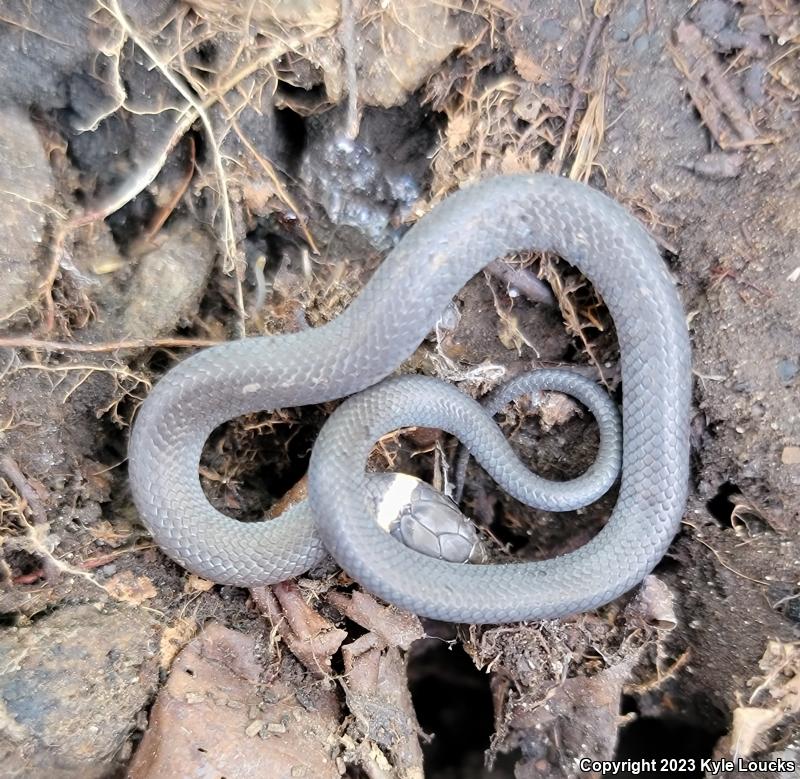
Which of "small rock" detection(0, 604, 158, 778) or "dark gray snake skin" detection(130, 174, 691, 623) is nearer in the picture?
"small rock" detection(0, 604, 158, 778)

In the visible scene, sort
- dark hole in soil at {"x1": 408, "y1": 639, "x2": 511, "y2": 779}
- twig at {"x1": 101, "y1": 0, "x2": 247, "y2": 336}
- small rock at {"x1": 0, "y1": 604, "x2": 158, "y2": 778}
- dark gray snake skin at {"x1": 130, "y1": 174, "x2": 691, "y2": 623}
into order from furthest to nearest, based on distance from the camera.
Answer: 1. dark hole in soil at {"x1": 408, "y1": 639, "x2": 511, "y2": 779}
2. dark gray snake skin at {"x1": 130, "y1": 174, "x2": 691, "y2": 623}
3. twig at {"x1": 101, "y1": 0, "x2": 247, "y2": 336}
4. small rock at {"x1": 0, "y1": 604, "x2": 158, "y2": 778}

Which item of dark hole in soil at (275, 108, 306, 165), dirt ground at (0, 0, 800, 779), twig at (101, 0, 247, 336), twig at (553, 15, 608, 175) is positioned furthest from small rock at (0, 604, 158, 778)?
twig at (553, 15, 608, 175)

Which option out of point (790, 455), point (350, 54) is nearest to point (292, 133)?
point (350, 54)

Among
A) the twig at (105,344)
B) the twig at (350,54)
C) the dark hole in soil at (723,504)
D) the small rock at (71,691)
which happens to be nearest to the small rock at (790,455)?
the dark hole in soil at (723,504)

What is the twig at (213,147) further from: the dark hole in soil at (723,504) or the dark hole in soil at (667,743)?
the dark hole in soil at (667,743)

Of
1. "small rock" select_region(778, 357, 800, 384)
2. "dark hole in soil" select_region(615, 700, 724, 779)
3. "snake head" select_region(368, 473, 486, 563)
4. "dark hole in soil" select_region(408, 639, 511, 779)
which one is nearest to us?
"small rock" select_region(778, 357, 800, 384)

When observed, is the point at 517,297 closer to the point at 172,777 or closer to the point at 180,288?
the point at 180,288

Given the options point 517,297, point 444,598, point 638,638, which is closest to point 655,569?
point 638,638

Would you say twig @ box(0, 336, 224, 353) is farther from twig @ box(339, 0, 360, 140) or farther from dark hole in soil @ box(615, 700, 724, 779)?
dark hole in soil @ box(615, 700, 724, 779)
